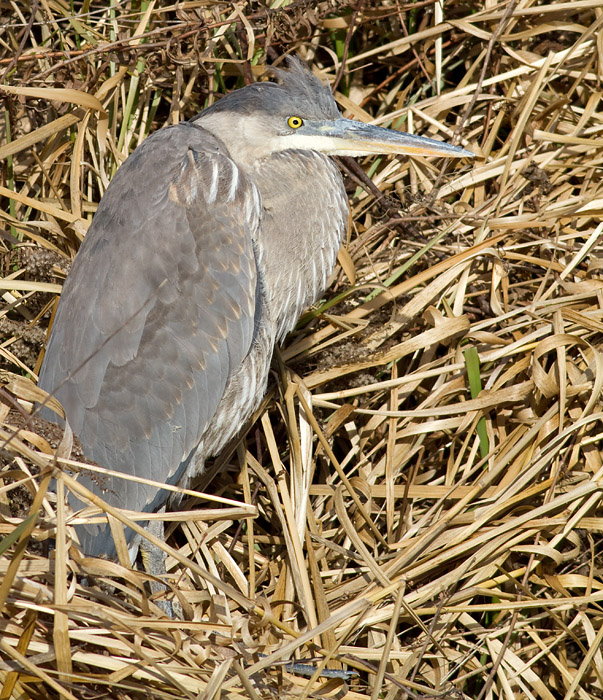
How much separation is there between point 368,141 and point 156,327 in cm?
84

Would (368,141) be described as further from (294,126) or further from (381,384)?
(381,384)

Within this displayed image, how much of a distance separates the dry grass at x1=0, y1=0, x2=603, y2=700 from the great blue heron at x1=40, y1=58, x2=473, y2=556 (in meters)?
0.18

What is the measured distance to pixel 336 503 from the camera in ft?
6.46

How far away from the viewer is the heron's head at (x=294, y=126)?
2.15 m

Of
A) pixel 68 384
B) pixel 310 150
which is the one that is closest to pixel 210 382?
pixel 68 384

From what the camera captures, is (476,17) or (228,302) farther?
(476,17)

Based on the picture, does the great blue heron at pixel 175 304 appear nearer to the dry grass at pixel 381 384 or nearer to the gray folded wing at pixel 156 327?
the gray folded wing at pixel 156 327

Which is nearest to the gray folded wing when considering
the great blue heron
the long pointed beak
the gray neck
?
the great blue heron

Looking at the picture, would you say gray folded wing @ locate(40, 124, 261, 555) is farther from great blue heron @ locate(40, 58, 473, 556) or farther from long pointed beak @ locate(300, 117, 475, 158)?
long pointed beak @ locate(300, 117, 475, 158)

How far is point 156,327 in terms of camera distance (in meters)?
1.93

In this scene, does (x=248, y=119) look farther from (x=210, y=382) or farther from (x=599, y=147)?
(x=599, y=147)

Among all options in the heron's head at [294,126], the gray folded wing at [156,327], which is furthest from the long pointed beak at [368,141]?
the gray folded wing at [156,327]

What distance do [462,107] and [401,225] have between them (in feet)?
1.76

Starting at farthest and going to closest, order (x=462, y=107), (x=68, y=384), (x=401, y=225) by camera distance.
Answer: (x=462, y=107), (x=401, y=225), (x=68, y=384)
